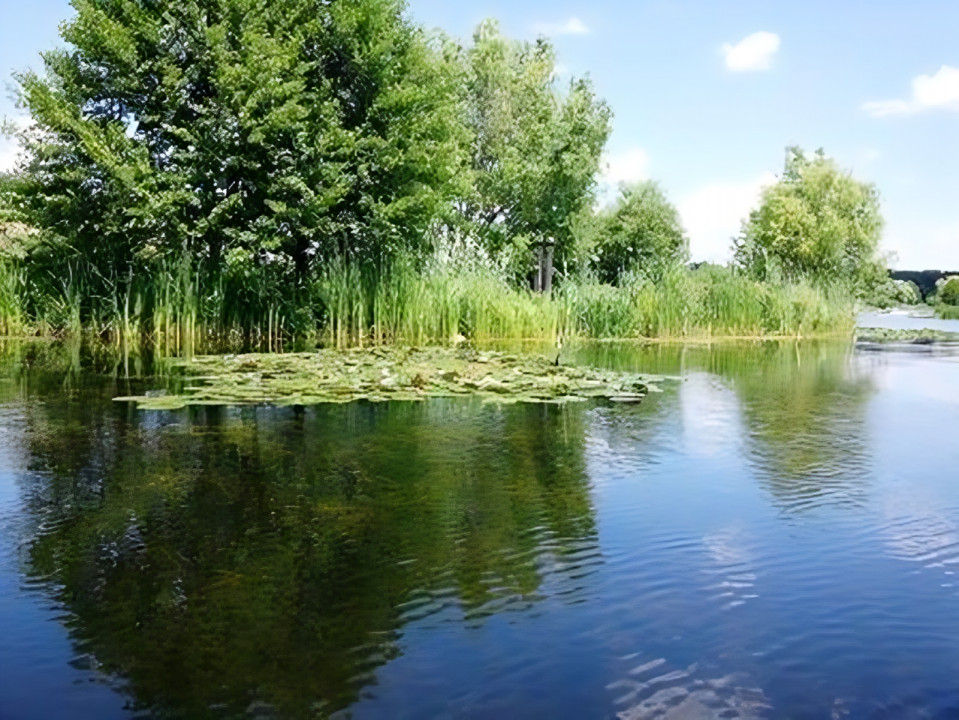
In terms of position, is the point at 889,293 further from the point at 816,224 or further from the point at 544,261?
the point at 544,261

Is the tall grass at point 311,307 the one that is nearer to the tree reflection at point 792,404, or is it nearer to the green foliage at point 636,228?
the tree reflection at point 792,404

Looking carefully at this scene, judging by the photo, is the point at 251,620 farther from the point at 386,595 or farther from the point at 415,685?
the point at 415,685

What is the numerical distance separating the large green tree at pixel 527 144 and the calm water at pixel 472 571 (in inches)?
825

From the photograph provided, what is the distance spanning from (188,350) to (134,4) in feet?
23.7

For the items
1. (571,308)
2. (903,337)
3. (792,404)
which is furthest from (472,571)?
(903,337)

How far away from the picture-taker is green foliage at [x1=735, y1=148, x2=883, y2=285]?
105ft

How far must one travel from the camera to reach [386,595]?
3.26 meters

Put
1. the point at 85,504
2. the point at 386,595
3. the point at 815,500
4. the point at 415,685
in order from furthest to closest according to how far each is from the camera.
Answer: the point at 815,500
the point at 85,504
the point at 386,595
the point at 415,685

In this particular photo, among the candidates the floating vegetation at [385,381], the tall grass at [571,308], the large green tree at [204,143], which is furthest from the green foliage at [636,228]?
the floating vegetation at [385,381]

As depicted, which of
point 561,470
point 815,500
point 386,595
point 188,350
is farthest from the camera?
point 188,350

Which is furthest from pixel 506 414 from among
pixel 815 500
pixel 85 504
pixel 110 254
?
pixel 110 254

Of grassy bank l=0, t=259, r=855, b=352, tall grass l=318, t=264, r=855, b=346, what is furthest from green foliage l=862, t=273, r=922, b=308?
grassy bank l=0, t=259, r=855, b=352

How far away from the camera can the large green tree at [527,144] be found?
3200 centimetres

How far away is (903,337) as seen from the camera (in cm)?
2334
